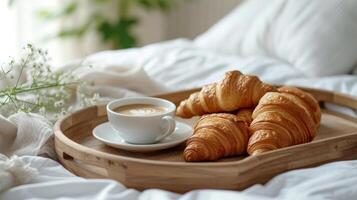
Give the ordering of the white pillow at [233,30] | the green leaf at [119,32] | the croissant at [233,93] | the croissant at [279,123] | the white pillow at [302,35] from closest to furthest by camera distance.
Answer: the croissant at [279,123] → the croissant at [233,93] → the white pillow at [302,35] → the white pillow at [233,30] → the green leaf at [119,32]

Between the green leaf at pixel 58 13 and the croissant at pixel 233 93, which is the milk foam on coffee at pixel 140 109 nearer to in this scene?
the croissant at pixel 233 93

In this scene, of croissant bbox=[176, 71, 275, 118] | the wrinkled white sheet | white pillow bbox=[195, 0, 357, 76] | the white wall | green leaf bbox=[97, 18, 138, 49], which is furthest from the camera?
green leaf bbox=[97, 18, 138, 49]

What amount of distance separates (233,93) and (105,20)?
183 cm

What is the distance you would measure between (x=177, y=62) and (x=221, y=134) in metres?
0.78

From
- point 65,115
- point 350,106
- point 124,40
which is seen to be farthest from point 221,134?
point 124,40

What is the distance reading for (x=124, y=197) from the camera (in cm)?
93

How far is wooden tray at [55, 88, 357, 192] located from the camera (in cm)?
95

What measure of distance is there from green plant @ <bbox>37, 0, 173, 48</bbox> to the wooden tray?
1.63 m

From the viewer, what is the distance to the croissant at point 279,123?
41.4 inches

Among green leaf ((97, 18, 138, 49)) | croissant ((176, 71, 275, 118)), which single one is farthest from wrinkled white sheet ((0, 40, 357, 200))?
green leaf ((97, 18, 138, 49))

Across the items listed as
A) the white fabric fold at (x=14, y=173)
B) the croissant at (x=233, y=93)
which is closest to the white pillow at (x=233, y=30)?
the croissant at (x=233, y=93)

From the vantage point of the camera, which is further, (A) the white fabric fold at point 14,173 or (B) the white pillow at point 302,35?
(B) the white pillow at point 302,35

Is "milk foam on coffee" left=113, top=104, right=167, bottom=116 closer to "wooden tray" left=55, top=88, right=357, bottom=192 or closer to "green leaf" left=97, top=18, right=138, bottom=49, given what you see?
"wooden tray" left=55, top=88, right=357, bottom=192

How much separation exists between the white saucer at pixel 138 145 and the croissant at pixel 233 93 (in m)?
0.07
